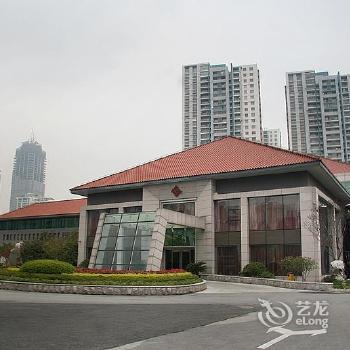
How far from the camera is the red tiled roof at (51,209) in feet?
225

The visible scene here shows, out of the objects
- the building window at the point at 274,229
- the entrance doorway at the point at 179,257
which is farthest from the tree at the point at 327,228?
the entrance doorway at the point at 179,257

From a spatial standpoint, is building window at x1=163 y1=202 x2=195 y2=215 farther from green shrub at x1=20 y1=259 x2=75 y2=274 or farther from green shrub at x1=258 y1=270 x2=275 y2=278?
green shrub at x1=20 y1=259 x2=75 y2=274

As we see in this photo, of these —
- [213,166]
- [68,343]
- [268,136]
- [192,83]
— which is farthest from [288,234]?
[268,136]

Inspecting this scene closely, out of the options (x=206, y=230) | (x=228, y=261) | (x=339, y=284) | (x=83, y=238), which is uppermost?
(x=206, y=230)

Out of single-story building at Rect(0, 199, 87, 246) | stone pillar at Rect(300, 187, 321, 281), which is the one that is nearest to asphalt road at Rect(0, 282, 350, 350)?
stone pillar at Rect(300, 187, 321, 281)

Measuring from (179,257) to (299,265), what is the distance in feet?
36.2

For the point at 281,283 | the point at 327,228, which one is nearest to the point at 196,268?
the point at 281,283

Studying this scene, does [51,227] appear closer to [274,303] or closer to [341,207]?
[341,207]

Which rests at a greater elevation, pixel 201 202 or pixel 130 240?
pixel 201 202

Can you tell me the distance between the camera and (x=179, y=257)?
3706 cm

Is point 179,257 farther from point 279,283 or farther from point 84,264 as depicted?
point 279,283

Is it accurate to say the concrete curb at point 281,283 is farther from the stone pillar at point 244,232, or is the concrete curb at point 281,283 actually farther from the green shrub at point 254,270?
the stone pillar at point 244,232

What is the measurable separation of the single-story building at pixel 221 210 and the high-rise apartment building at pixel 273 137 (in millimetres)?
88239

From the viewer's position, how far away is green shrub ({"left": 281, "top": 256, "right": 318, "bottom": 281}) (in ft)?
98.3
